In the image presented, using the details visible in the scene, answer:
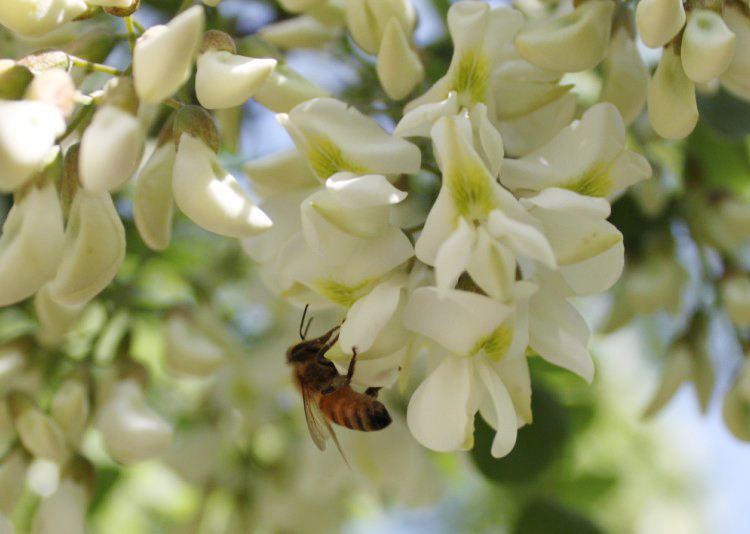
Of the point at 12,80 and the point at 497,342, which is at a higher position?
the point at 12,80

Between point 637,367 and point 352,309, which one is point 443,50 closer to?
point 352,309

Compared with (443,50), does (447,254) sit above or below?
above

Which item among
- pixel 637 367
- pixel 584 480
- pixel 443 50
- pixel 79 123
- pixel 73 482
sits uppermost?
pixel 79 123

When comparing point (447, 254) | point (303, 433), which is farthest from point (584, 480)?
point (447, 254)

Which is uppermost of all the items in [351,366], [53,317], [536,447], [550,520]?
[351,366]

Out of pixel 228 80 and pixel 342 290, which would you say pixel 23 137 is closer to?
pixel 228 80

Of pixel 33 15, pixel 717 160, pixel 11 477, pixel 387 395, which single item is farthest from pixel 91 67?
pixel 717 160
